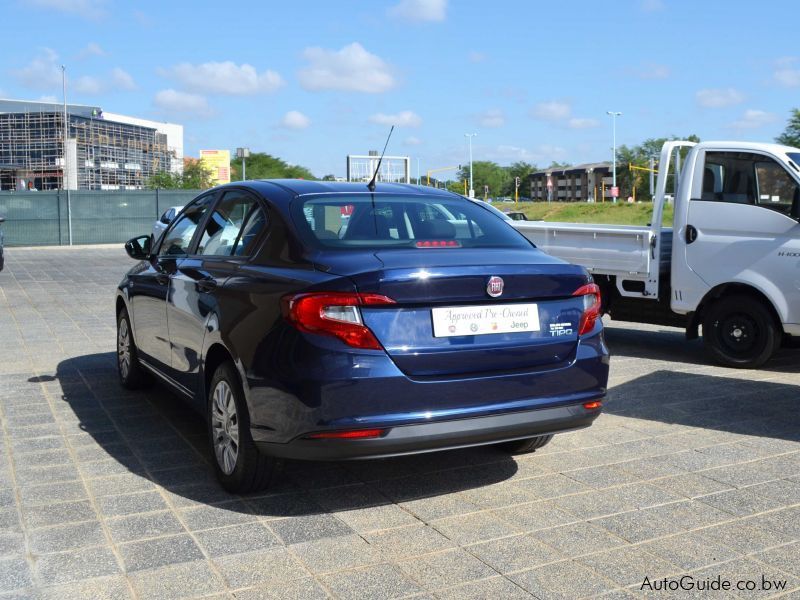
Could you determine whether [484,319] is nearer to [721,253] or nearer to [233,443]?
[233,443]

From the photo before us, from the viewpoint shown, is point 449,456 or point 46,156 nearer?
point 449,456

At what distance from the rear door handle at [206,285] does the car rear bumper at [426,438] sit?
1000 mm

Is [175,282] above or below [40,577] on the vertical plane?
above

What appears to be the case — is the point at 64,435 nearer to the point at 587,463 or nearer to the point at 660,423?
the point at 587,463

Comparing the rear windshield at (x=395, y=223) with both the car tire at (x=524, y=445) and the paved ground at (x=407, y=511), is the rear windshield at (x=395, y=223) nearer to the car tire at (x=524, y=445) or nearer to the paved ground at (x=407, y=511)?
the car tire at (x=524, y=445)

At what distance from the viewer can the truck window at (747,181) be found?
26.1ft

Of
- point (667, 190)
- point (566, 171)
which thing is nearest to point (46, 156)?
point (667, 190)

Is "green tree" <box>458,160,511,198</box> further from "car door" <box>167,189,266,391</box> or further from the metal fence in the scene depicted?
"car door" <box>167,189,266,391</box>

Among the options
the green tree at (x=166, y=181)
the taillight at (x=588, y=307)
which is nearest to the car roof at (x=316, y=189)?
the taillight at (x=588, y=307)

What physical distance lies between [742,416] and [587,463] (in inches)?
69.8

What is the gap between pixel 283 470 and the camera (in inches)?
184

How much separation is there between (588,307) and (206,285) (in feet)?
6.77

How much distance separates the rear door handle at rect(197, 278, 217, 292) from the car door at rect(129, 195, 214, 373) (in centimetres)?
63

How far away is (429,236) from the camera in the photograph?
4.65 metres
